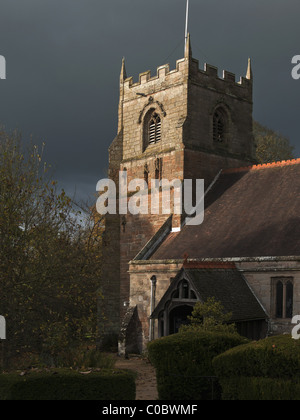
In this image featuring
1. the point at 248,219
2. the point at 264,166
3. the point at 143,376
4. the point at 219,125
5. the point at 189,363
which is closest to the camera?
the point at 189,363

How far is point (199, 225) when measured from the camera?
27172mm

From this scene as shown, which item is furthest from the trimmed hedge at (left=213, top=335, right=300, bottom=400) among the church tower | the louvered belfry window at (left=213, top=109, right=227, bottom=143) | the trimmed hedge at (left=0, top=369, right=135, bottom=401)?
the louvered belfry window at (left=213, top=109, right=227, bottom=143)

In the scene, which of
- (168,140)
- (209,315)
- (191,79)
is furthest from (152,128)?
(209,315)

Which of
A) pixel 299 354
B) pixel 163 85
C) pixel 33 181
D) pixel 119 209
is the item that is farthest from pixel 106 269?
pixel 299 354

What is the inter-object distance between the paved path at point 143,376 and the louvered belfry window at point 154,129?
12634 mm

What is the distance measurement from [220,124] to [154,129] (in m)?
3.89

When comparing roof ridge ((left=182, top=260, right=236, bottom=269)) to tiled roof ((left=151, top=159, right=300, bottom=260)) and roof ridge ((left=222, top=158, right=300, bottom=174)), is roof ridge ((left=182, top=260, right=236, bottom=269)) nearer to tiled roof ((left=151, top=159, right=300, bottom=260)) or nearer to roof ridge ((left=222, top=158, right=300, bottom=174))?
tiled roof ((left=151, top=159, right=300, bottom=260))

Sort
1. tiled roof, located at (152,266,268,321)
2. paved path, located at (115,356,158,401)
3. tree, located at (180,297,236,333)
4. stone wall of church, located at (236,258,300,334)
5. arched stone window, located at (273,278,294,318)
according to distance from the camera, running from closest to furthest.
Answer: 1. paved path, located at (115,356,158,401)
2. tree, located at (180,297,236,333)
3. tiled roof, located at (152,266,268,321)
4. stone wall of church, located at (236,258,300,334)
5. arched stone window, located at (273,278,294,318)

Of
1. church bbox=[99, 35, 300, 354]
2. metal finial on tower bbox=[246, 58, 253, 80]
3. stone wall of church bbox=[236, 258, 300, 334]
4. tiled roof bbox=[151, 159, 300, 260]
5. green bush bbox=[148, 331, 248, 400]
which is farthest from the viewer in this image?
metal finial on tower bbox=[246, 58, 253, 80]

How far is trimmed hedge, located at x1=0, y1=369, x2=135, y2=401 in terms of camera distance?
Result: 11.4 meters

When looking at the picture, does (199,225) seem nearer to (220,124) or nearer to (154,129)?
(154,129)

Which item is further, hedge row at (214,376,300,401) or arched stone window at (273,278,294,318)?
arched stone window at (273,278,294,318)

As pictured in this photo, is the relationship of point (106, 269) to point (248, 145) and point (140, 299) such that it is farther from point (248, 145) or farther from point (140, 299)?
point (248, 145)

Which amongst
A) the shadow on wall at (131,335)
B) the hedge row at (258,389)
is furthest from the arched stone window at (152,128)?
the hedge row at (258,389)
